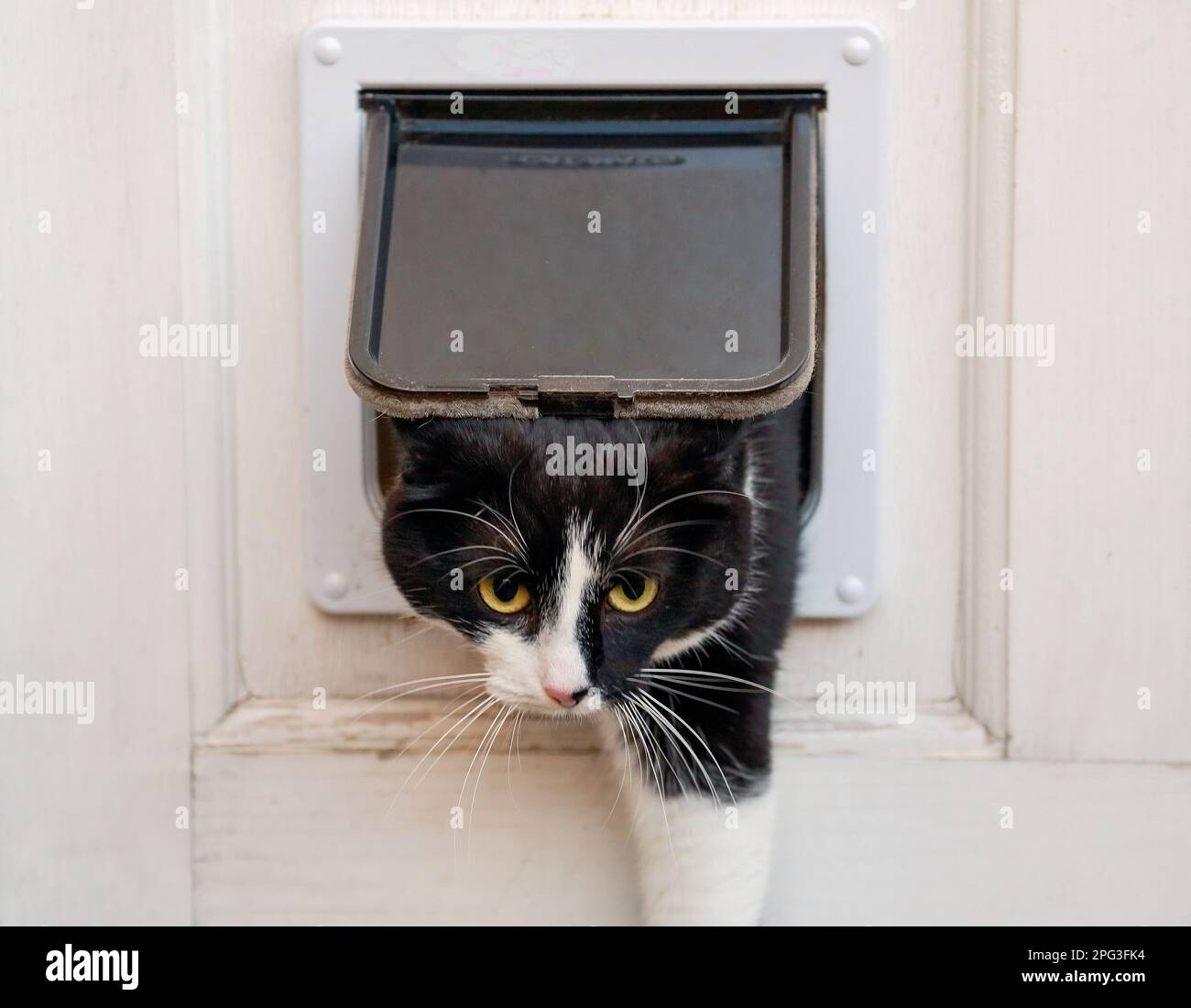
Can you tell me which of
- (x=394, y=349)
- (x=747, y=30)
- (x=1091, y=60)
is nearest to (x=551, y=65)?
(x=747, y=30)

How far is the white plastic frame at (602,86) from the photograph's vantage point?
2.16 ft

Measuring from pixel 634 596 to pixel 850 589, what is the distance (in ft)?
0.66

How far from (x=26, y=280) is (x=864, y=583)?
631 millimetres

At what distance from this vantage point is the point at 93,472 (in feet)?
2.28

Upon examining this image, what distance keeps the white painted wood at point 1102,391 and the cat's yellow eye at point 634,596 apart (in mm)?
280

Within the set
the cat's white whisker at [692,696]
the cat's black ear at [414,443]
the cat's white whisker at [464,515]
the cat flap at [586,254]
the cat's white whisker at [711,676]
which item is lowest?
the cat's white whisker at [692,696]

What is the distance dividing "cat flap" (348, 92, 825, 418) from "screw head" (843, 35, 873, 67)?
0.03 metres

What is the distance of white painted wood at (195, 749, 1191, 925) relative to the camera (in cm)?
71

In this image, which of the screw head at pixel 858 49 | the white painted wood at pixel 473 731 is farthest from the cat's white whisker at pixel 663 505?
the screw head at pixel 858 49

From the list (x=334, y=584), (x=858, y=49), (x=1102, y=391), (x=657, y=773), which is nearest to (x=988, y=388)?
(x=1102, y=391)

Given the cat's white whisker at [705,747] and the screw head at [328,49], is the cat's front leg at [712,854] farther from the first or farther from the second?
the screw head at [328,49]

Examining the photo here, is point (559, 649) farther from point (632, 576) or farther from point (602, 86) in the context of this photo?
→ point (602, 86)

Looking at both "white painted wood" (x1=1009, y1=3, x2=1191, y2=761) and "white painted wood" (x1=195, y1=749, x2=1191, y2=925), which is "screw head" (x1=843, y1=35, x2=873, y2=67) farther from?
"white painted wood" (x1=195, y1=749, x2=1191, y2=925)
